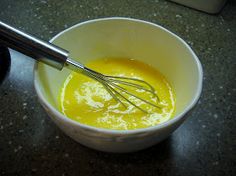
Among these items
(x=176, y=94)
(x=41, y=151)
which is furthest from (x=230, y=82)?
(x=41, y=151)

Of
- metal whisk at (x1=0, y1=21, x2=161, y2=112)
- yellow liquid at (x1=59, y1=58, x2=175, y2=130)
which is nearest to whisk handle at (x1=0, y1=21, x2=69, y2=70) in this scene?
metal whisk at (x1=0, y1=21, x2=161, y2=112)

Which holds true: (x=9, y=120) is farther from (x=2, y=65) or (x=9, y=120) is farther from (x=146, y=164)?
(x=146, y=164)

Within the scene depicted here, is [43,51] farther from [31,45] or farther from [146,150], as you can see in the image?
[146,150]

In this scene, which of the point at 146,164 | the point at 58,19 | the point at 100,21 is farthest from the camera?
the point at 58,19

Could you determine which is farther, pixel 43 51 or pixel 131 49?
pixel 131 49

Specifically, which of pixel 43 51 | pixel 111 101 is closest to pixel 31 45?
pixel 43 51
